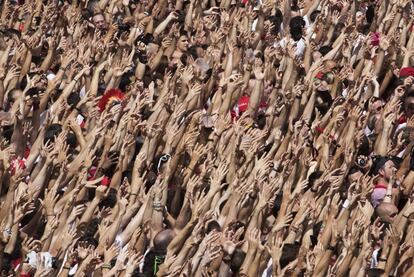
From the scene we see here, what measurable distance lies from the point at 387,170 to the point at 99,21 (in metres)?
4.98

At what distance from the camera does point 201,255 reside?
34.1 ft

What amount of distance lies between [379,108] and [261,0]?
341 cm

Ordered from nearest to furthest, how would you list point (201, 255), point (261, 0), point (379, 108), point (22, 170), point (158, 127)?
1. point (201, 255)
2. point (22, 170)
3. point (158, 127)
4. point (379, 108)
5. point (261, 0)

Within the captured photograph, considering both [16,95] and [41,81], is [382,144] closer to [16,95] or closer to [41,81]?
[41,81]

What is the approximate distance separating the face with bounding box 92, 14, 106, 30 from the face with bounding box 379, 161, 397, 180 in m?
4.77

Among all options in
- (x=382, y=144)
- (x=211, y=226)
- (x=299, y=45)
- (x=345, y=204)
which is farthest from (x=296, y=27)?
(x=211, y=226)

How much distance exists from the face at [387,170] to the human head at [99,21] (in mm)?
4767

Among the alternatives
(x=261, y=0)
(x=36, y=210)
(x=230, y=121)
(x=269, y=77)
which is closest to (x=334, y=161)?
(x=230, y=121)

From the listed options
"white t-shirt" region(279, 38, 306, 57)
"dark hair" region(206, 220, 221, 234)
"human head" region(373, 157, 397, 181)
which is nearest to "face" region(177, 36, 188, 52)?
"white t-shirt" region(279, 38, 306, 57)

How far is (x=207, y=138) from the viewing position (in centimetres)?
1312

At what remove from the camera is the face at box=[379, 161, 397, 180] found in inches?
492

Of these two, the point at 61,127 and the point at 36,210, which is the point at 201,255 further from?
the point at 61,127

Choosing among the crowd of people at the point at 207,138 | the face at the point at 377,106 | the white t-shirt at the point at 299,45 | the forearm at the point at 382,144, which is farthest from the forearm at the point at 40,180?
the white t-shirt at the point at 299,45

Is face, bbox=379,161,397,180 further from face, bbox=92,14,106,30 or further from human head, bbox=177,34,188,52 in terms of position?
Answer: face, bbox=92,14,106,30
